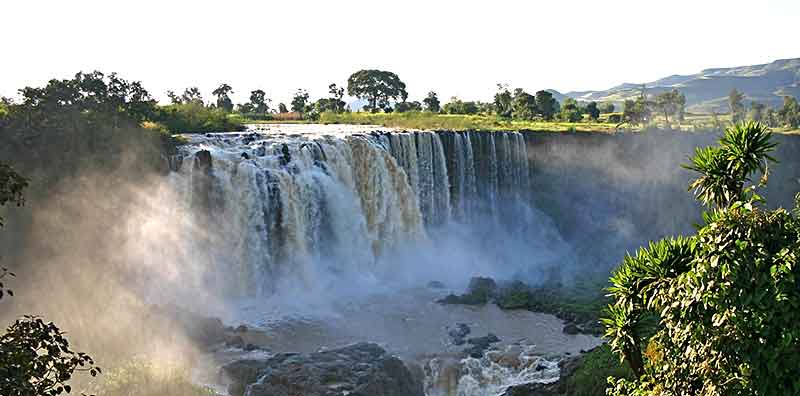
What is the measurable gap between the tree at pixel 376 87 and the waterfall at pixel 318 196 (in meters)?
30.1

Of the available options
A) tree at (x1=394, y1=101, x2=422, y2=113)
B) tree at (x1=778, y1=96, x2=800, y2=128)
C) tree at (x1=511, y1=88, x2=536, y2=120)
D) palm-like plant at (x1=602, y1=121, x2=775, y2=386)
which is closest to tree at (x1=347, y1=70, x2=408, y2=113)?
tree at (x1=394, y1=101, x2=422, y2=113)

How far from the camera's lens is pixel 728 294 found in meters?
5.52

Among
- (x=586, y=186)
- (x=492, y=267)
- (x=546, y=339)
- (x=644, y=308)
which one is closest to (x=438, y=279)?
(x=492, y=267)

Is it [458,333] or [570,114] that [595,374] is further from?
[570,114]

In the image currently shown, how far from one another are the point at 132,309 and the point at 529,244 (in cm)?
2180

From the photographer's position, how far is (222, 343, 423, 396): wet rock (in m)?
14.6

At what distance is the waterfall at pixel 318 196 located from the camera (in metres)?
24.1

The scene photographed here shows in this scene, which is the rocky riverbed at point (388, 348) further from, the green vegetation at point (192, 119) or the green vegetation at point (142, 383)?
the green vegetation at point (192, 119)

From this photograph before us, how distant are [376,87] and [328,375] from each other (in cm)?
5069

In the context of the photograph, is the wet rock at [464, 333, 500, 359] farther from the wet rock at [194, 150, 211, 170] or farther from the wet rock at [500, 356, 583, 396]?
the wet rock at [194, 150, 211, 170]

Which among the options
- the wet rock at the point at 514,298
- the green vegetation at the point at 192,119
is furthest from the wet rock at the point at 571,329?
the green vegetation at the point at 192,119

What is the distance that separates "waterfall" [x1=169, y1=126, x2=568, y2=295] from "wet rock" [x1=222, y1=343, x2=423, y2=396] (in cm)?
837

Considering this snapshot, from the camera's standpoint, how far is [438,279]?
28.0 metres

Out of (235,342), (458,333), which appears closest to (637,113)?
(458,333)
